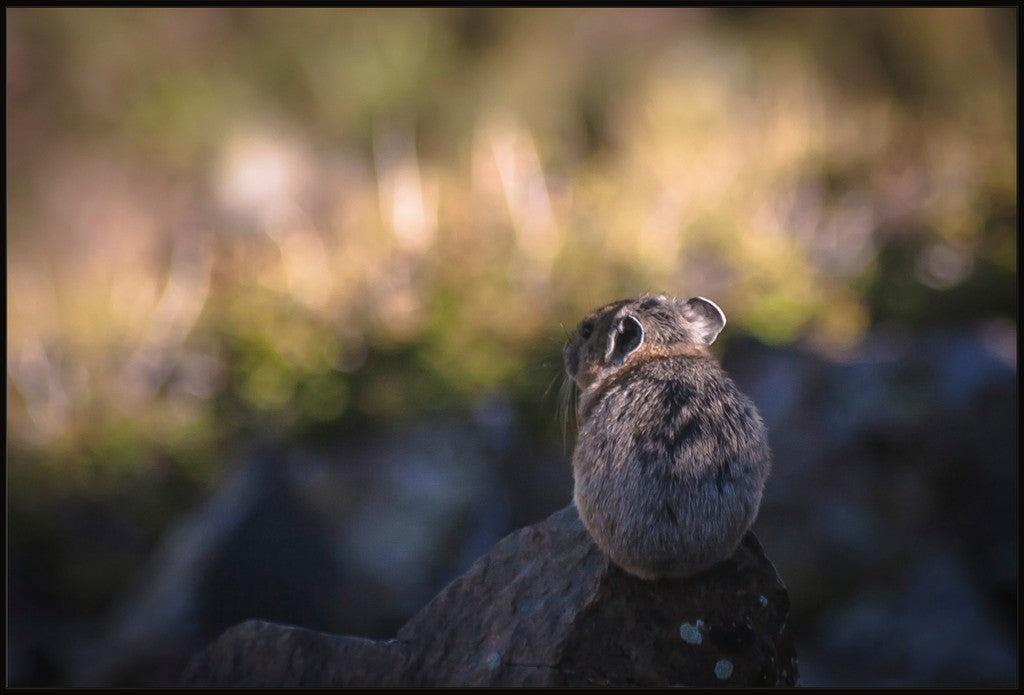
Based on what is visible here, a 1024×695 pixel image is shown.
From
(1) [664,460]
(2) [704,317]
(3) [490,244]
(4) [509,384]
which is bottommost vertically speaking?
(4) [509,384]

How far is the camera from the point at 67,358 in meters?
10.1

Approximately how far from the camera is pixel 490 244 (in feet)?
29.3

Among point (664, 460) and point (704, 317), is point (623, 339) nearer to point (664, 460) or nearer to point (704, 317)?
point (704, 317)

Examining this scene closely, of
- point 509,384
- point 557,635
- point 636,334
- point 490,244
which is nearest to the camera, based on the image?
point 557,635

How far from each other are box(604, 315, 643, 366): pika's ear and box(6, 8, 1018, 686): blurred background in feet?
3.30

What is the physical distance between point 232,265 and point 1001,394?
6.35 metres

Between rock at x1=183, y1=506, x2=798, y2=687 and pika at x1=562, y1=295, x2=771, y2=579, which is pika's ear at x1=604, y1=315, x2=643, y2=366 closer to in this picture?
pika at x1=562, y1=295, x2=771, y2=579

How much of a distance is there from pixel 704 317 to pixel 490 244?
14.9 feet

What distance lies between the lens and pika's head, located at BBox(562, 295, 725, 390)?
4344 mm

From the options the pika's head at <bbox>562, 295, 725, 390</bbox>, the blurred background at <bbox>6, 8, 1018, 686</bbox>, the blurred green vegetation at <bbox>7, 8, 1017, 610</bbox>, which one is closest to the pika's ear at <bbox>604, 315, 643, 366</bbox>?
the pika's head at <bbox>562, 295, 725, 390</bbox>

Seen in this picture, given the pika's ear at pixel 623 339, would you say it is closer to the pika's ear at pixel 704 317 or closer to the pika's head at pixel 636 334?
the pika's head at pixel 636 334

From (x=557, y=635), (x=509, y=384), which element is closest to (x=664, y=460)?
(x=557, y=635)

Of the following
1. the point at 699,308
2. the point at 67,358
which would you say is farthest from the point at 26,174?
the point at 699,308

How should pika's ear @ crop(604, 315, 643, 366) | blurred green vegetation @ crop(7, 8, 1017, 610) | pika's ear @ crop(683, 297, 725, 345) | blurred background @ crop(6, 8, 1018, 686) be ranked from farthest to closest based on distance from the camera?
1. blurred green vegetation @ crop(7, 8, 1017, 610)
2. blurred background @ crop(6, 8, 1018, 686)
3. pika's ear @ crop(683, 297, 725, 345)
4. pika's ear @ crop(604, 315, 643, 366)
